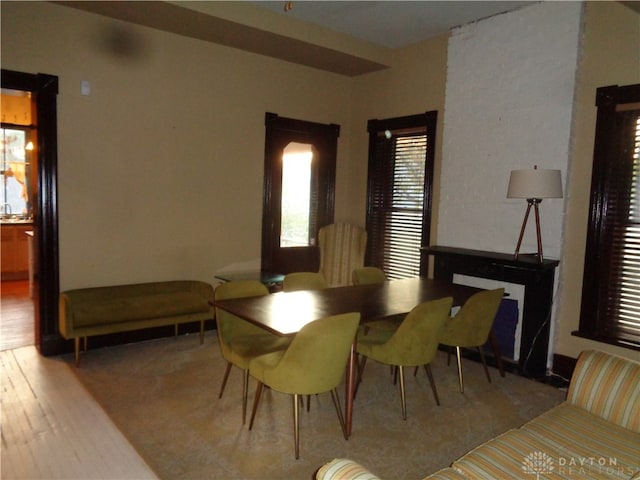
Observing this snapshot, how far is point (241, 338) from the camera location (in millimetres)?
3432

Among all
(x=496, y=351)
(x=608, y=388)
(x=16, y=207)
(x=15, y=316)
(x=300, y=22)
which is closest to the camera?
(x=608, y=388)

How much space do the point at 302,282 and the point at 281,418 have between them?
3.92ft

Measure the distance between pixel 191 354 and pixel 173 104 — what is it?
243cm

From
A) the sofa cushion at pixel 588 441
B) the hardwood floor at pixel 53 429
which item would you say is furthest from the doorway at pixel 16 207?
the sofa cushion at pixel 588 441

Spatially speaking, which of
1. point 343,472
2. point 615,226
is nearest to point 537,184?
point 615,226

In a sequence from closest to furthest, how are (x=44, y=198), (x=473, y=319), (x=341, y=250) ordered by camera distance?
(x=473, y=319), (x=44, y=198), (x=341, y=250)

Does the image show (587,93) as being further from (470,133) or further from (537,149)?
(470,133)

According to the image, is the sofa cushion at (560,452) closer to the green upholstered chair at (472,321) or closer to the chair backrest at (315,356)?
the chair backrest at (315,356)

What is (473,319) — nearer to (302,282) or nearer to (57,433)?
(302,282)

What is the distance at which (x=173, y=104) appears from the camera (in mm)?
4766

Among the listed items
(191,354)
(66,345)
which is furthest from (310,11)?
(66,345)

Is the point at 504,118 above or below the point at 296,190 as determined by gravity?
above

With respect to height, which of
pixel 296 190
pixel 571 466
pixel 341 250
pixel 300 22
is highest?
pixel 300 22

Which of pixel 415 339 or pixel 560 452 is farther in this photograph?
pixel 415 339
